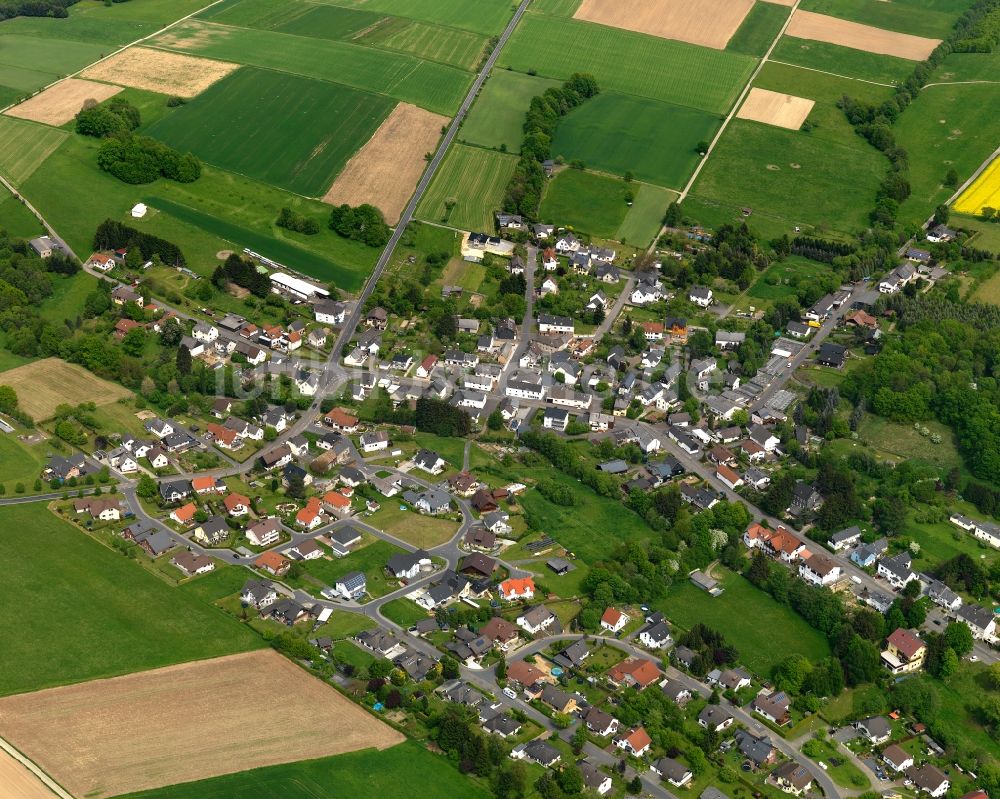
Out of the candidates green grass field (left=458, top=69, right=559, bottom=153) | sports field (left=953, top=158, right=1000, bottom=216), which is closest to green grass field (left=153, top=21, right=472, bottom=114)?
green grass field (left=458, top=69, right=559, bottom=153)

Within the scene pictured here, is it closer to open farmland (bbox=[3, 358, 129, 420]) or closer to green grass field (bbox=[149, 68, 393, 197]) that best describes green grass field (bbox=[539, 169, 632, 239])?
green grass field (bbox=[149, 68, 393, 197])

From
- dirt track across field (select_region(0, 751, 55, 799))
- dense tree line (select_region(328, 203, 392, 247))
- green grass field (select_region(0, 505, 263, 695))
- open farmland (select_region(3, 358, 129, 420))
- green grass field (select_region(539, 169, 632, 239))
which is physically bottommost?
dirt track across field (select_region(0, 751, 55, 799))

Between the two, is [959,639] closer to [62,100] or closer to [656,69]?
[656,69]

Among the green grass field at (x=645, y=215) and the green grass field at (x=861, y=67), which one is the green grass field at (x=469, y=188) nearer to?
the green grass field at (x=645, y=215)

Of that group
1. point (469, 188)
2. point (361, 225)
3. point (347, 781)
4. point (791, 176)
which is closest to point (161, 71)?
point (361, 225)

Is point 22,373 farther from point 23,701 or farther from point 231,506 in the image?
point 23,701

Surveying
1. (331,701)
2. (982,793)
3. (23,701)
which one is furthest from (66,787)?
(982,793)
